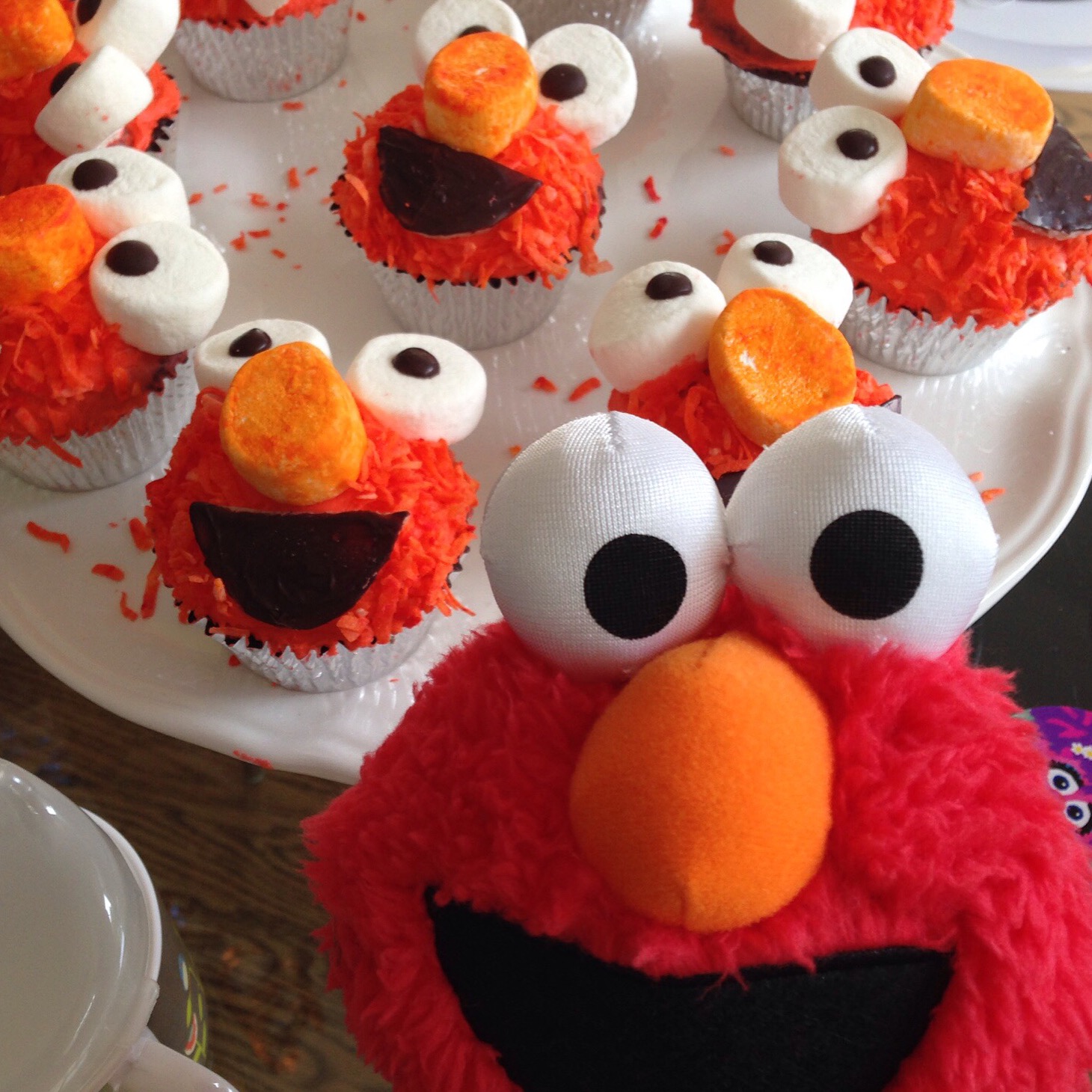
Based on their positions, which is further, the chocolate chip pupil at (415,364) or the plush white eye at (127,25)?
the plush white eye at (127,25)

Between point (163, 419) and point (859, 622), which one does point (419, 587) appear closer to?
point (163, 419)

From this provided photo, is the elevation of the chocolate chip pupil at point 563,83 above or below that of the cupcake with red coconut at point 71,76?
above

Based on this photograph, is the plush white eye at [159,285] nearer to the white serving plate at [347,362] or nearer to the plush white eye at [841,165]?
the white serving plate at [347,362]

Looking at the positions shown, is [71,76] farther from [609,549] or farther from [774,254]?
[609,549]

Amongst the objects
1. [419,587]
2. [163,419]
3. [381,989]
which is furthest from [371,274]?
[381,989]

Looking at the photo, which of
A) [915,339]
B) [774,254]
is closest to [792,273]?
[774,254]

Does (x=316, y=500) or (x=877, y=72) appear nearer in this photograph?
(x=316, y=500)

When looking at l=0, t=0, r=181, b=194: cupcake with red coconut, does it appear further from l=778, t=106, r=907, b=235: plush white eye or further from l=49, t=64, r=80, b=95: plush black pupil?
l=778, t=106, r=907, b=235: plush white eye

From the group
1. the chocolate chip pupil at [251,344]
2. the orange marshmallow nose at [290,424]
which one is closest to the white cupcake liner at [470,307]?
the chocolate chip pupil at [251,344]
